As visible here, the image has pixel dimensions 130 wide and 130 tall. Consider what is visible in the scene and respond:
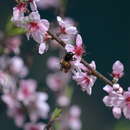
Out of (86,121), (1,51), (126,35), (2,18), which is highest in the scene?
(126,35)

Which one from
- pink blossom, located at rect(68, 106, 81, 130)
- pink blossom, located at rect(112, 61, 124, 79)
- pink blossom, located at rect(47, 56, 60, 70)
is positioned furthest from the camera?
pink blossom, located at rect(47, 56, 60, 70)

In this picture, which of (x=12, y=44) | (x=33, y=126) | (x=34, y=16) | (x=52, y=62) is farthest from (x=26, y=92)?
(x=34, y=16)

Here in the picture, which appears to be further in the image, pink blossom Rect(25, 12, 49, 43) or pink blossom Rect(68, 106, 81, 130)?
pink blossom Rect(68, 106, 81, 130)

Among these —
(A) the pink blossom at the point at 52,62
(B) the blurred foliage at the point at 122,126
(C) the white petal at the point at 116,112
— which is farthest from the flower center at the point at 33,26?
(A) the pink blossom at the point at 52,62

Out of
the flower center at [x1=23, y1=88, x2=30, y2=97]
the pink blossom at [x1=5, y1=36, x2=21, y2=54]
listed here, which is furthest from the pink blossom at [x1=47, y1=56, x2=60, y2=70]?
the pink blossom at [x1=5, y1=36, x2=21, y2=54]

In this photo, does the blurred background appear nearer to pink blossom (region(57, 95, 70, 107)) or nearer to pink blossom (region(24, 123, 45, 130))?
pink blossom (region(57, 95, 70, 107))

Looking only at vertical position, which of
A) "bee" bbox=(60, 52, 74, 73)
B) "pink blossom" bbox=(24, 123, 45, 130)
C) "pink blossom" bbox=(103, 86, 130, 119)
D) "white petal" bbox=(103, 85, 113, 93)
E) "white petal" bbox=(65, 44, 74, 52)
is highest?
"pink blossom" bbox=(24, 123, 45, 130)

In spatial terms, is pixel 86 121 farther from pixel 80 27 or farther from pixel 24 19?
pixel 24 19

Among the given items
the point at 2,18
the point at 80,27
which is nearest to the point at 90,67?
the point at 2,18

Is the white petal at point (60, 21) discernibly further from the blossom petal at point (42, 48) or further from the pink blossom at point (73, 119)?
the pink blossom at point (73, 119)
